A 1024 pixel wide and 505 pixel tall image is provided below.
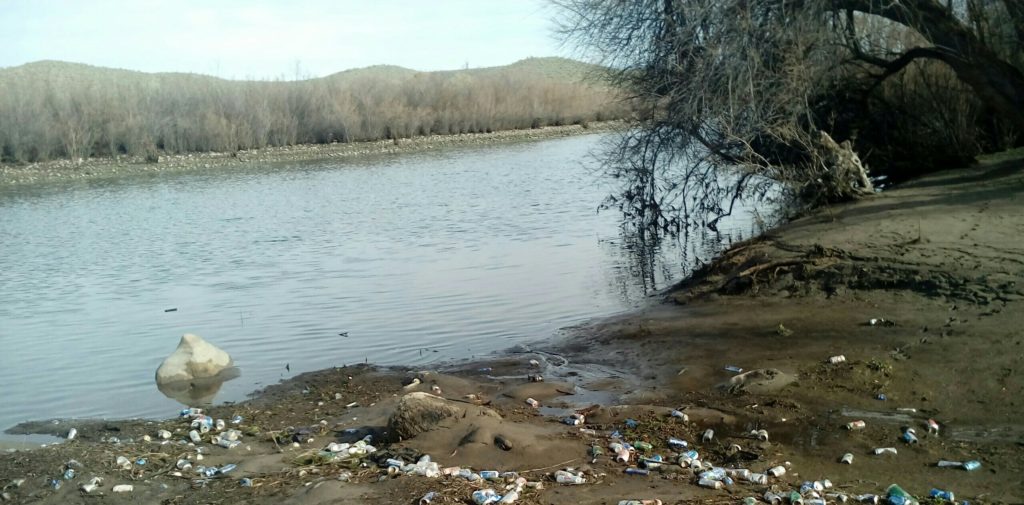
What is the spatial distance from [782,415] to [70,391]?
771 cm

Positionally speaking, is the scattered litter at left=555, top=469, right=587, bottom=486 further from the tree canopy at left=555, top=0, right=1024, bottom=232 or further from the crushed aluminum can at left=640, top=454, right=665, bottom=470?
the tree canopy at left=555, top=0, right=1024, bottom=232

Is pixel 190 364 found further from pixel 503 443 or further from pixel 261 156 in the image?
pixel 261 156

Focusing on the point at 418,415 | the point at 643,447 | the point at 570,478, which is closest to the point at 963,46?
the point at 643,447

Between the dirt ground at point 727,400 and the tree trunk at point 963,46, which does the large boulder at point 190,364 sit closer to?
the dirt ground at point 727,400

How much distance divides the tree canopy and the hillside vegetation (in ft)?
86.8

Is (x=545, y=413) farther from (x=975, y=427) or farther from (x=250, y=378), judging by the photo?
(x=250, y=378)

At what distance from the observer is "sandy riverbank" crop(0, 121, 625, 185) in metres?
43.8

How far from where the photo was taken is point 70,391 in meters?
10.6

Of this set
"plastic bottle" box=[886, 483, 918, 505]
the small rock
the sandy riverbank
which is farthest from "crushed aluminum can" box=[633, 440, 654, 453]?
the sandy riverbank

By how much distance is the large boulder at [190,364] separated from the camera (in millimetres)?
10539

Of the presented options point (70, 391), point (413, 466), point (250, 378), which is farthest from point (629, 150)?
point (413, 466)

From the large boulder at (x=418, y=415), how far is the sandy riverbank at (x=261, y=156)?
33.0 m

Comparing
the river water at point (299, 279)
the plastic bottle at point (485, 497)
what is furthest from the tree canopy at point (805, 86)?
the plastic bottle at point (485, 497)

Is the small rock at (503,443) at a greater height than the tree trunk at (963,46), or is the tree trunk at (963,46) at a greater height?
the tree trunk at (963,46)
